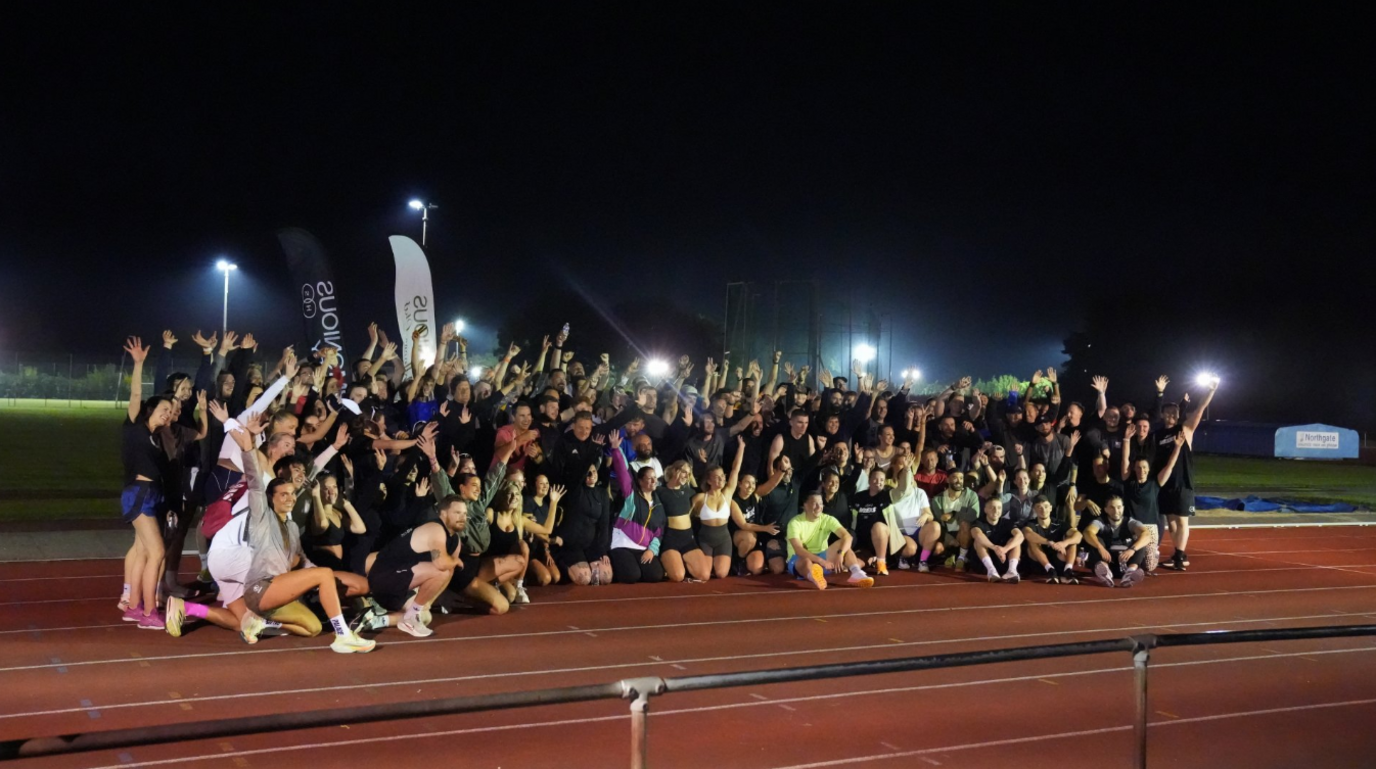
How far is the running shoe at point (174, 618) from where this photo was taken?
8.67 m

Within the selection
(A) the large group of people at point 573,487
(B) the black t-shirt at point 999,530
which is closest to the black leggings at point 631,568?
(A) the large group of people at point 573,487

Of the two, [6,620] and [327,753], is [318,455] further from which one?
[327,753]

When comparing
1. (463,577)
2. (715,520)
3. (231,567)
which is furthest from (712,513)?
(231,567)

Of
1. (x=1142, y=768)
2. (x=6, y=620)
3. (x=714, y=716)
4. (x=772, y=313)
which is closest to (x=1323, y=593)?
(x=714, y=716)

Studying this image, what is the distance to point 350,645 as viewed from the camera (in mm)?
8289

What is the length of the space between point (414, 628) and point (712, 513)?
172 inches

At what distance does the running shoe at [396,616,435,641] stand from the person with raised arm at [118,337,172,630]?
1.74 m

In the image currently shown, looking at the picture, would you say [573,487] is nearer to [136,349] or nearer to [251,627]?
[251,627]

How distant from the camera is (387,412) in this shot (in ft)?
39.9

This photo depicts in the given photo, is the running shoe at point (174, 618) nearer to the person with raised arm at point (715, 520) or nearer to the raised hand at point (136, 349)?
the raised hand at point (136, 349)

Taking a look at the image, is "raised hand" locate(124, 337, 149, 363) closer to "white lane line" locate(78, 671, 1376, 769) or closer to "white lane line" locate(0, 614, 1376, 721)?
"white lane line" locate(0, 614, 1376, 721)

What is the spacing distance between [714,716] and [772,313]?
36.7m

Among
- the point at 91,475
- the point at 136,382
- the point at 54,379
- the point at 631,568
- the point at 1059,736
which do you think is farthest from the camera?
the point at 54,379

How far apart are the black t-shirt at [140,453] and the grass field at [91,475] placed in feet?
24.6
